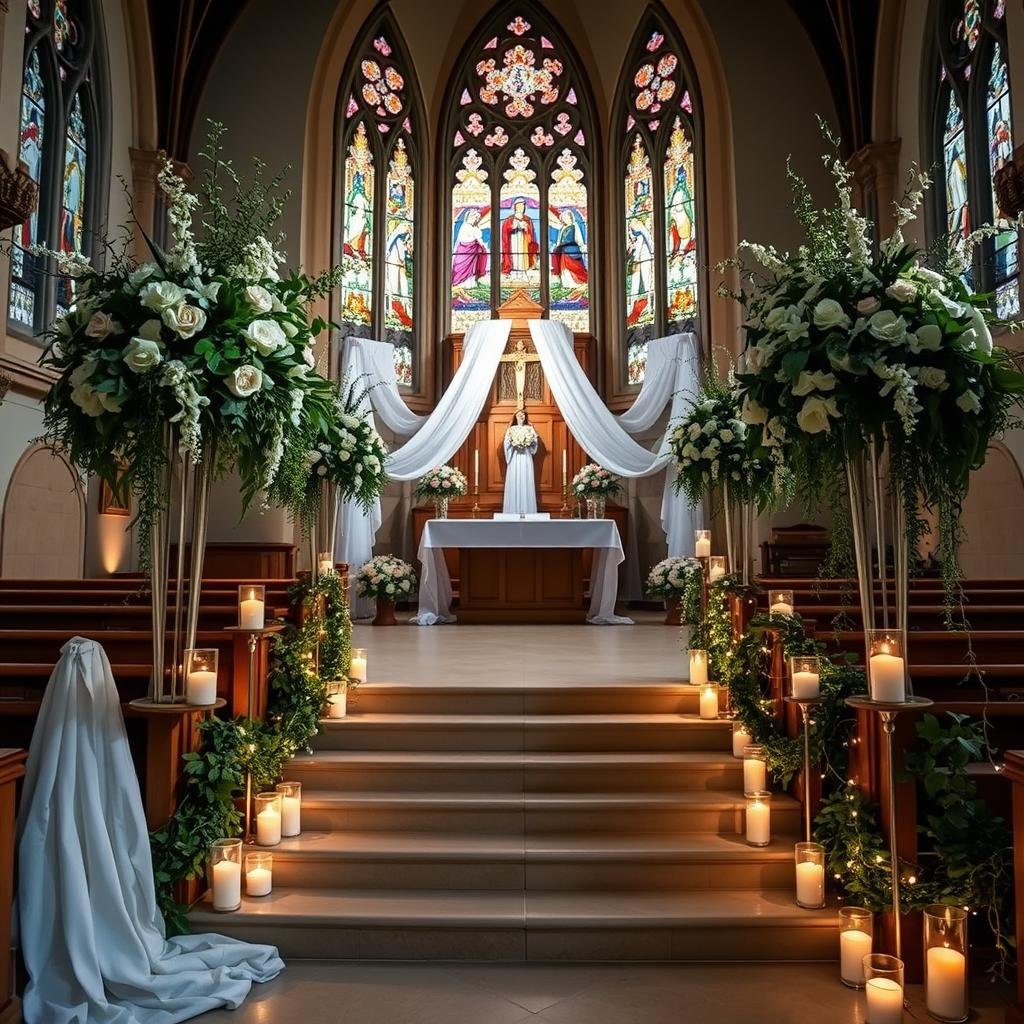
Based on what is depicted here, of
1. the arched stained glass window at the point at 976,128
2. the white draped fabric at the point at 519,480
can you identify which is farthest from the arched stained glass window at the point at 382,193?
the arched stained glass window at the point at 976,128

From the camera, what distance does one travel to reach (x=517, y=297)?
12719mm

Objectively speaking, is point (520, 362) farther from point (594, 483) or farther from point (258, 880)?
point (258, 880)

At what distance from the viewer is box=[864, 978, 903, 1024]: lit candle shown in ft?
9.53

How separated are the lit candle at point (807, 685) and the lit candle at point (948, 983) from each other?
1.03m

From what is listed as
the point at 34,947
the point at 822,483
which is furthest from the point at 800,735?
the point at 34,947

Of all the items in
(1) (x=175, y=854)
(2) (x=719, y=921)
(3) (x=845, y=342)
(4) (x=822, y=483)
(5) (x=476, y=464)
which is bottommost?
A: (2) (x=719, y=921)

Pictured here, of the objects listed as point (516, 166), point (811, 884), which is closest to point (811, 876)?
point (811, 884)

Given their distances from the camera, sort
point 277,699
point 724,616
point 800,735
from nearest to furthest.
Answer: point 800,735, point 277,699, point 724,616

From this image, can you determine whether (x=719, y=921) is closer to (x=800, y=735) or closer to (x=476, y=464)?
(x=800, y=735)

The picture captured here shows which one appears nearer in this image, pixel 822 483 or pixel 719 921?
pixel 822 483

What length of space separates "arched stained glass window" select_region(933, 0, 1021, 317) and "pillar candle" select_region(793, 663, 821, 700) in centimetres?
570

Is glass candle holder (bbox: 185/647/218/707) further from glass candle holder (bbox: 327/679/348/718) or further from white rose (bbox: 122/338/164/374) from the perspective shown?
glass candle holder (bbox: 327/679/348/718)

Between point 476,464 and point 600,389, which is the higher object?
point 600,389

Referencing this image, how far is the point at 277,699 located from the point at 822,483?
285cm
